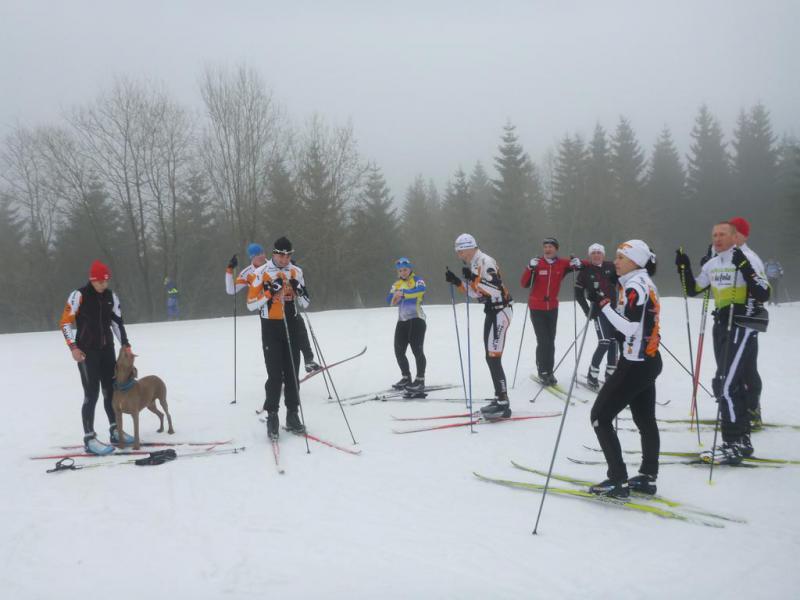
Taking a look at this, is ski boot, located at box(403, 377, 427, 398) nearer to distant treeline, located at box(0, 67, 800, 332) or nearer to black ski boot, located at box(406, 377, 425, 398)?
black ski boot, located at box(406, 377, 425, 398)

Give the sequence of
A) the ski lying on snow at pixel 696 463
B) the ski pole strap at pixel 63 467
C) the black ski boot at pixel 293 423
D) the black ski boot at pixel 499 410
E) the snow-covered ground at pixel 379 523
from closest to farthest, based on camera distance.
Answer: the snow-covered ground at pixel 379 523, the ski lying on snow at pixel 696 463, the ski pole strap at pixel 63 467, the black ski boot at pixel 293 423, the black ski boot at pixel 499 410

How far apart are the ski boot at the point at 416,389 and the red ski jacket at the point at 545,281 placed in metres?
1.97

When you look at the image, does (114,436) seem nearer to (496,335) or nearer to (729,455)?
(496,335)

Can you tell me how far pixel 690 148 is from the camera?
44.6 meters

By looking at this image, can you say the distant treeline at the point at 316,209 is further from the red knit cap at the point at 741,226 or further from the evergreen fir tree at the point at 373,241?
the red knit cap at the point at 741,226

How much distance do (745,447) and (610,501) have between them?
1.64m

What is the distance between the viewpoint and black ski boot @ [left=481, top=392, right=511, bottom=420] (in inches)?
220

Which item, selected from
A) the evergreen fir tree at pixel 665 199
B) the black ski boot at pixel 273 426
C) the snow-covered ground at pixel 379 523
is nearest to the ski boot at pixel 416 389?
the snow-covered ground at pixel 379 523

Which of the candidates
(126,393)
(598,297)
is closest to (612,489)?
(598,297)

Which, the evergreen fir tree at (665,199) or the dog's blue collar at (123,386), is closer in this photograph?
the dog's blue collar at (123,386)

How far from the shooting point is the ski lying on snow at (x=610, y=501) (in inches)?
128

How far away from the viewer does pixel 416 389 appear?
695cm

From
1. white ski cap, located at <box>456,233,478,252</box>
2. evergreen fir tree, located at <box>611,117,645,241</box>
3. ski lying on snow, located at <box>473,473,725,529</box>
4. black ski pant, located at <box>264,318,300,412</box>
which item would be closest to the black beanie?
Result: black ski pant, located at <box>264,318,300,412</box>

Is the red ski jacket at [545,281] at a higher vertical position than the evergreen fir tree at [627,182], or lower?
lower
